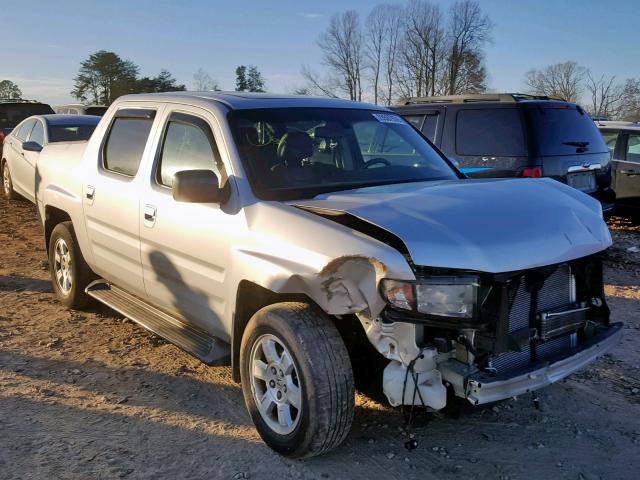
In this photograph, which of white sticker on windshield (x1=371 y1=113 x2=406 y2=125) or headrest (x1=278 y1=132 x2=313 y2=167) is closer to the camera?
headrest (x1=278 y1=132 x2=313 y2=167)

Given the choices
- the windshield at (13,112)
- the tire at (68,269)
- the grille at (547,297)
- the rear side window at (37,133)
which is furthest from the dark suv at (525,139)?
the windshield at (13,112)

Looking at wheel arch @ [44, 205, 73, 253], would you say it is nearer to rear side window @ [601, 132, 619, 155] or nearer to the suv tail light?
the suv tail light

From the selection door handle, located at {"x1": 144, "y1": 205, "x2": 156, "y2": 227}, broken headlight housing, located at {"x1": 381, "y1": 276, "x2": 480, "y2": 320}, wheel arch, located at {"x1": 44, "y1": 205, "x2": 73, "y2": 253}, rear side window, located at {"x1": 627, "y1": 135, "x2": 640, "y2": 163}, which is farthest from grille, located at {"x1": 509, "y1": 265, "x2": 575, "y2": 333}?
rear side window, located at {"x1": 627, "y1": 135, "x2": 640, "y2": 163}

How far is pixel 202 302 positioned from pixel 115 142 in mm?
1836

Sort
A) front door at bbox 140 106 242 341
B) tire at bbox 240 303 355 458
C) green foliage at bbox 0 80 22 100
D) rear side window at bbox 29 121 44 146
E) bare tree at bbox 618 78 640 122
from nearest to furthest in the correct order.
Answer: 1. tire at bbox 240 303 355 458
2. front door at bbox 140 106 242 341
3. rear side window at bbox 29 121 44 146
4. bare tree at bbox 618 78 640 122
5. green foliage at bbox 0 80 22 100

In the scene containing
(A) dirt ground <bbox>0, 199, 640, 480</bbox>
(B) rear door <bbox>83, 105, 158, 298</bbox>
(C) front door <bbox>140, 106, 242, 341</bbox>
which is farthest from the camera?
(B) rear door <bbox>83, 105, 158, 298</bbox>

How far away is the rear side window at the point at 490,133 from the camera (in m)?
7.29

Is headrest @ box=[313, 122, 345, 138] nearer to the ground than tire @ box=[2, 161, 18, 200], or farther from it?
farther from it

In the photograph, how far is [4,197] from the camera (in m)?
13.3

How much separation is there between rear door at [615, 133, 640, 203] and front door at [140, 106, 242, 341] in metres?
7.80

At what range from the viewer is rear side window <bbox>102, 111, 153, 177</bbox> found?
4.66 meters

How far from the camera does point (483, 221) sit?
10.3 ft

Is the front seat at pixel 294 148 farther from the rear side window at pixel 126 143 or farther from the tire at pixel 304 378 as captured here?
the rear side window at pixel 126 143

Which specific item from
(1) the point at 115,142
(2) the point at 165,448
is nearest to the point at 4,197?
(1) the point at 115,142
